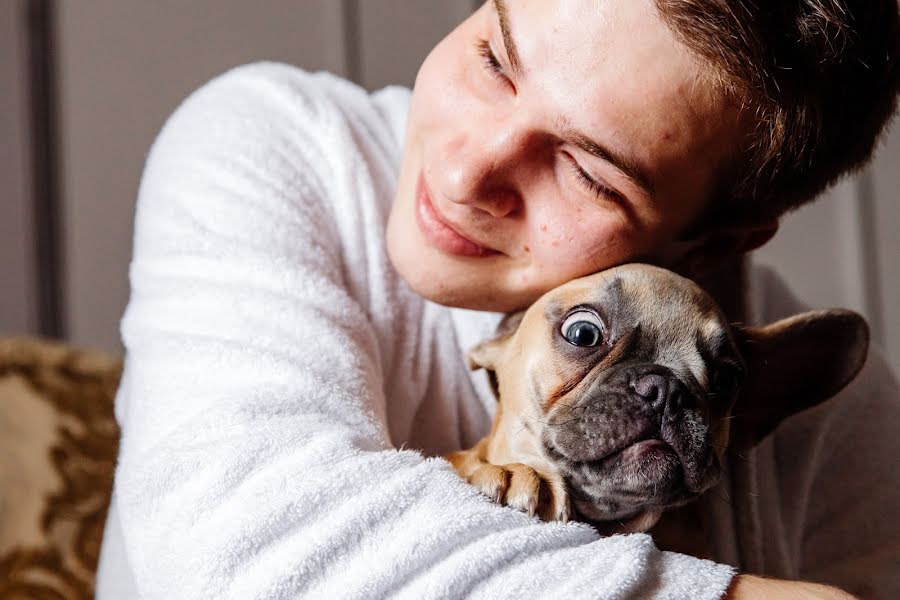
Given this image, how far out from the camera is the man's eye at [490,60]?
0.80 metres

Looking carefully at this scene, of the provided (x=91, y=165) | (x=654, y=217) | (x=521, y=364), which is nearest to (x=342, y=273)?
(x=521, y=364)

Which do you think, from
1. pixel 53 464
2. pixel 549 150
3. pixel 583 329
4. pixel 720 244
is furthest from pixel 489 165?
pixel 53 464

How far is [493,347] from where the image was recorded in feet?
3.09

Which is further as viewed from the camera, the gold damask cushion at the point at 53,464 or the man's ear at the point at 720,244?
the gold damask cushion at the point at 53,464

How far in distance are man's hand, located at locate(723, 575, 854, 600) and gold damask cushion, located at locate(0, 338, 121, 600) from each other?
4.70 feet

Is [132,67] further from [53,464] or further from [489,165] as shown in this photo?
[489,165]

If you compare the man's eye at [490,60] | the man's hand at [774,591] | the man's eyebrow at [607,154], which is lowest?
the man's hand at [774,591]

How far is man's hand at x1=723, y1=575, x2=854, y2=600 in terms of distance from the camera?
67 cm

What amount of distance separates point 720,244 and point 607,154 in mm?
258

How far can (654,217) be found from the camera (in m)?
0.83

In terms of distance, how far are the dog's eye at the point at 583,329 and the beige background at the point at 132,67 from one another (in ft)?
5.31

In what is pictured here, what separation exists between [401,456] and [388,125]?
1.68 ft

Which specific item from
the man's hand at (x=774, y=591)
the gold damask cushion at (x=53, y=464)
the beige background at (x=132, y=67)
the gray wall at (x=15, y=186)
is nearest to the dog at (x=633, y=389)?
the man's hand at (x=774, y=591)

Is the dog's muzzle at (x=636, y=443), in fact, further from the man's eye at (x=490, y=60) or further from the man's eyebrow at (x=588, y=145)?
the man's eye at (x=490, y=60)
